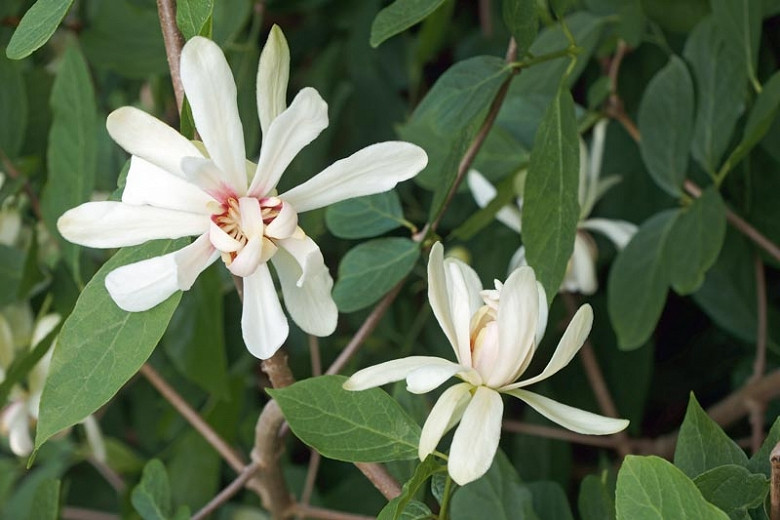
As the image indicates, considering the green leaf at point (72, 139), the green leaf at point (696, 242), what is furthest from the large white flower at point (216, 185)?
the green leaf at point (696, 242)

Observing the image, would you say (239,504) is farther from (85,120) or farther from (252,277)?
(252,277)

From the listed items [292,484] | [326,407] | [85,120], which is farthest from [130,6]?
[326,407]

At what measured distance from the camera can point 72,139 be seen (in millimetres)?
622

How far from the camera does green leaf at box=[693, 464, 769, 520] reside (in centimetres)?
40

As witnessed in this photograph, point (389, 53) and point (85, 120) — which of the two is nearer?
point (85, 120)

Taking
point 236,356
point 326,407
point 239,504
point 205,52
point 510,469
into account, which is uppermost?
point 205,52

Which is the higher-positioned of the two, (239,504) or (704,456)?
(704,456)

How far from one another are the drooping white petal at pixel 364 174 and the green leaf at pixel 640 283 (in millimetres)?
338

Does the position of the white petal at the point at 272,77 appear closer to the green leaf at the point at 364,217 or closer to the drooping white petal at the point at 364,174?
the drooping white petal at the point at 364,174

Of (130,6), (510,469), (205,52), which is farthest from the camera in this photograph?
(130,6)

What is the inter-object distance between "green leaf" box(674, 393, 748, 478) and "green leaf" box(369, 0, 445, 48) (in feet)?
0.69

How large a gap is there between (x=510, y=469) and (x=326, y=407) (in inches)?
5.1

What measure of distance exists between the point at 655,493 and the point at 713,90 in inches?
17.0

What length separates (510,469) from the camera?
529 millimetres
